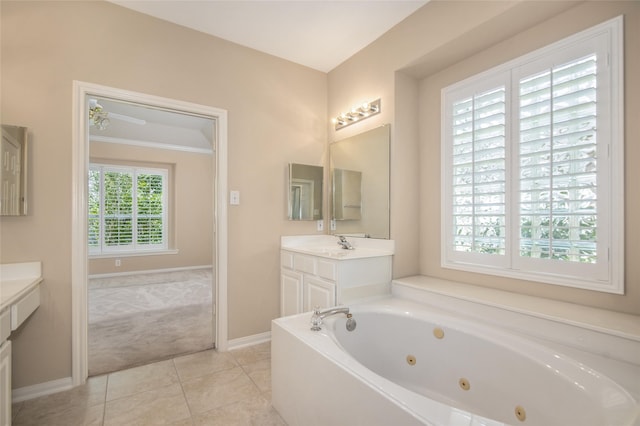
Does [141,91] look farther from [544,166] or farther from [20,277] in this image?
[544,166]

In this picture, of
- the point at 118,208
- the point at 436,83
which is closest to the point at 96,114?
the point at 436,83

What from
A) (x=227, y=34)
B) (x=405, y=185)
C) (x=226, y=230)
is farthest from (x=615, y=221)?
(x=227, y=34)

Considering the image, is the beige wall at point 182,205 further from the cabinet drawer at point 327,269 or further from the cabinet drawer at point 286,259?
the cabinet drawer at point 327,269

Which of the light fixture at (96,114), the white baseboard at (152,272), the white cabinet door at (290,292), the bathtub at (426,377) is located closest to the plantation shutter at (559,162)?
the bathtub at (426,377)

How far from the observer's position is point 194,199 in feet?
20.4

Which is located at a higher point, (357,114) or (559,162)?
(357,114)

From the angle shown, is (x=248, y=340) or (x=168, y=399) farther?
(x=248, y=340)

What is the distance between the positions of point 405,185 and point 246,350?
1.99 meters

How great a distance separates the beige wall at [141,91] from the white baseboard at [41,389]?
40 millimetres

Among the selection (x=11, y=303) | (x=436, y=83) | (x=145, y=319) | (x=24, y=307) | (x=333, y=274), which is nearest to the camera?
(x=11, y=303)

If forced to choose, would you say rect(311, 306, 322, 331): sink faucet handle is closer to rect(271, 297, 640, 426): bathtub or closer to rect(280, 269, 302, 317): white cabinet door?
rect(271, 297, 640, 426): bathtub

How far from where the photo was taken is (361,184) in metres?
2.89

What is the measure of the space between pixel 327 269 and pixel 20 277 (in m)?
2.00

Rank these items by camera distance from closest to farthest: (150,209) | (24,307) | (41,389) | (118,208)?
(24,307) < (41,389) < (118,208) < (150,209)
